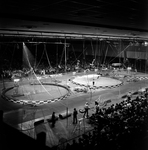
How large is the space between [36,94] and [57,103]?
1.88 m

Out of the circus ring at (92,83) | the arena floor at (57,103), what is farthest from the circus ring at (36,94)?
the circus ring at (92,83)

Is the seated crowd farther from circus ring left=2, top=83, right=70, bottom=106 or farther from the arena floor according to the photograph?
circus ring left=2, top=83, right=70, bottom=106

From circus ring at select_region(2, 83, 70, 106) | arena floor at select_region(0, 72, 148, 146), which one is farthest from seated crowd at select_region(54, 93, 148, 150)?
circus ring at select_region(2, 83, 70, 106)

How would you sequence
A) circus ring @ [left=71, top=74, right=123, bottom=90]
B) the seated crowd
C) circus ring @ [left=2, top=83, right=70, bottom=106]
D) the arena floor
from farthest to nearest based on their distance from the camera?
circus ring @ [left=71, top=74, right=123, bottom=90] < circus ring @ [left=2, top=83, right=70, bottom=106] < the arena floor < the seated crowd

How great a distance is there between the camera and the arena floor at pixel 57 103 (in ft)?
20.1

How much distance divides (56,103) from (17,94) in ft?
8.03

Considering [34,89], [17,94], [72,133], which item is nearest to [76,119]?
[72,133]

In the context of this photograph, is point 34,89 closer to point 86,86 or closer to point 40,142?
point 86,86

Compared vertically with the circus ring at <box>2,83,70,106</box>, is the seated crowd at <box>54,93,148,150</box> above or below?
above

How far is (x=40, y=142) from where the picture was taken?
3.20m

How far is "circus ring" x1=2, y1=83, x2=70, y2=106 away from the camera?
9197 millimetres

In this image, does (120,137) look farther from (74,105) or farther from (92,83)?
(92,83)

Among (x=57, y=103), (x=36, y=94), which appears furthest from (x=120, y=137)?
(x=36, y=94)

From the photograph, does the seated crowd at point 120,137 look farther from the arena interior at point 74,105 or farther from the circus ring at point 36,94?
the circus ring at point 36,94
